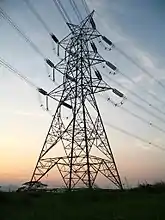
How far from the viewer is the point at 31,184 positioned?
2094 cm

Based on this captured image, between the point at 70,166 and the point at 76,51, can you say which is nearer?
the point at 70,166

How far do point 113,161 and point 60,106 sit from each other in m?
5.04

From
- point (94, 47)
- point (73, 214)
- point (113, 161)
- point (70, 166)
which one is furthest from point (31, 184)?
point (73, 214)

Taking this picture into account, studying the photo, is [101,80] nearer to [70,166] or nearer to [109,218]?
[70,166]

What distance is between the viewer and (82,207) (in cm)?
882

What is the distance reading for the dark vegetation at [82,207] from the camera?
6996 mm

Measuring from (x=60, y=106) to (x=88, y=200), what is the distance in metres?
12.9

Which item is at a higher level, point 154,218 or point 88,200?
point 88,200

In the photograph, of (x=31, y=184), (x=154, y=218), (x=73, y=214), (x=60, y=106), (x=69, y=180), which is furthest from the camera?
(x=60, y=106)

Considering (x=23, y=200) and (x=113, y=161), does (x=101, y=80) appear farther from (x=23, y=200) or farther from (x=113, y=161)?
(x=23, y=200)

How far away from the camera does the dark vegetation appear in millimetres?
6996

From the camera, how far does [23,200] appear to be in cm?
1045

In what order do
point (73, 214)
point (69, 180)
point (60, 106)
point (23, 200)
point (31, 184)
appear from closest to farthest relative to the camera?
point (73, 214), point (23, 200), point (69, 180), point (31, 184), point (60, 106)

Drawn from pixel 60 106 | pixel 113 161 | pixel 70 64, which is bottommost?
pixel 113 161
